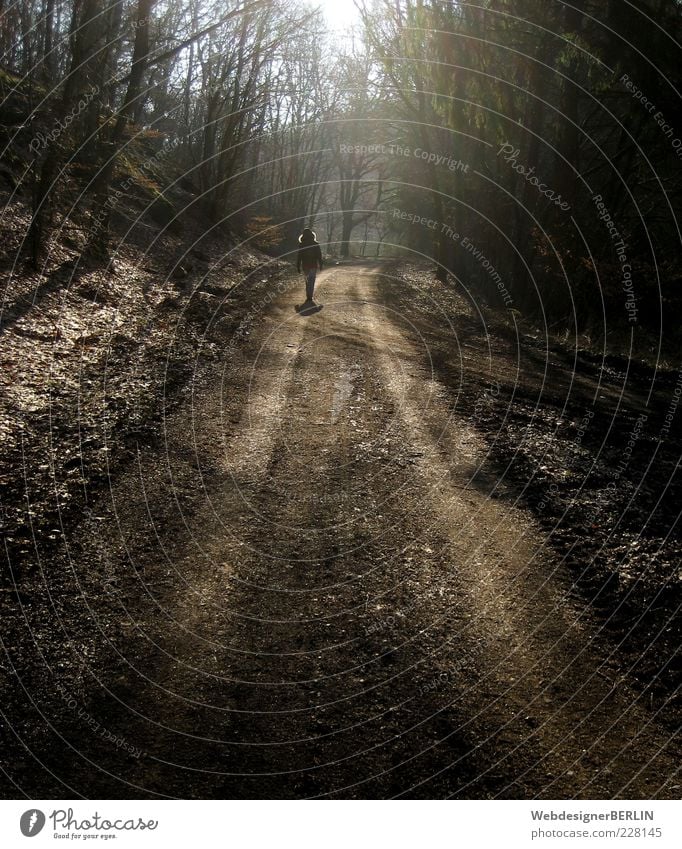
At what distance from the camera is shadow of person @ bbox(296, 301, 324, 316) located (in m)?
18.8

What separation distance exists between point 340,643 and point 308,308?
15659 millimetres

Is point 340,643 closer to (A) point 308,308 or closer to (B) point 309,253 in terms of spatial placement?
(A) point 308,308

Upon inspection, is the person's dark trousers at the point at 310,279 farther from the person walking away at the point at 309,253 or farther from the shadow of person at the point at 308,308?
the shadow of person at the point at 308,308

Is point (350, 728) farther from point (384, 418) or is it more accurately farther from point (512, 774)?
point (384, 418)

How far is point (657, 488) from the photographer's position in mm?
8023

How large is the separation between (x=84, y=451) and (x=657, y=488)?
669 cm

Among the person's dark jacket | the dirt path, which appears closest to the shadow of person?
the person's dark jacket
